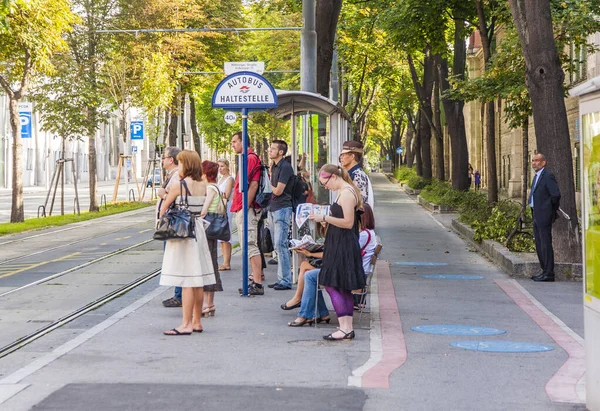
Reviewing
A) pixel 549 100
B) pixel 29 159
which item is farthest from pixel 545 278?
pixel 29 159

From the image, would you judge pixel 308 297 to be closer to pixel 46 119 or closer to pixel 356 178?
pixel 356 178

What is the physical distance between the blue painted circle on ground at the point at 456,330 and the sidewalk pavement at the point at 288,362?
15cm

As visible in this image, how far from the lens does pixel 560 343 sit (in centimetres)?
945

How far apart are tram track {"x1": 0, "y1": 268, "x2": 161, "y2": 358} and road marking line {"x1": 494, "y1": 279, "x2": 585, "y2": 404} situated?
4.42 m

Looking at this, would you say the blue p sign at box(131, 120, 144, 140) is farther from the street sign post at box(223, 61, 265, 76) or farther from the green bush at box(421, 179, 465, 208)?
the street sign post at box(223, 61, 265, 76)

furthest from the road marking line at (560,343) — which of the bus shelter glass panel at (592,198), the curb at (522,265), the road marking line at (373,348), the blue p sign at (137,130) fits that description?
the blue p sign at (137,130)

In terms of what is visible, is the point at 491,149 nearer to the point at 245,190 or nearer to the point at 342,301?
the point at 245,190

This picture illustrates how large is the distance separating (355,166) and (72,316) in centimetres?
332

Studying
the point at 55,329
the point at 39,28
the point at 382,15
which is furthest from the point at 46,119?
the point at 55,329

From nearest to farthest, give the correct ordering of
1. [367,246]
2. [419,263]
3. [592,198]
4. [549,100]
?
1. [592,198]
2. [367,246]
3. [549,100]
4. [419,263]

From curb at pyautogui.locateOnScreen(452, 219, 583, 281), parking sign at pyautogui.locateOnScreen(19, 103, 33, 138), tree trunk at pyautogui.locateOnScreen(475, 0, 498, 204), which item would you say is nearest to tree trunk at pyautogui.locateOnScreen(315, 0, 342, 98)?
tree trunk at pyautogui.locateOnScreen(475, 0, 498, 204)

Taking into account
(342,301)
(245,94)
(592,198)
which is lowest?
(342,301)

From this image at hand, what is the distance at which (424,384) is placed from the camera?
752cm

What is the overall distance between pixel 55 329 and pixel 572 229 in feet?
27.3
